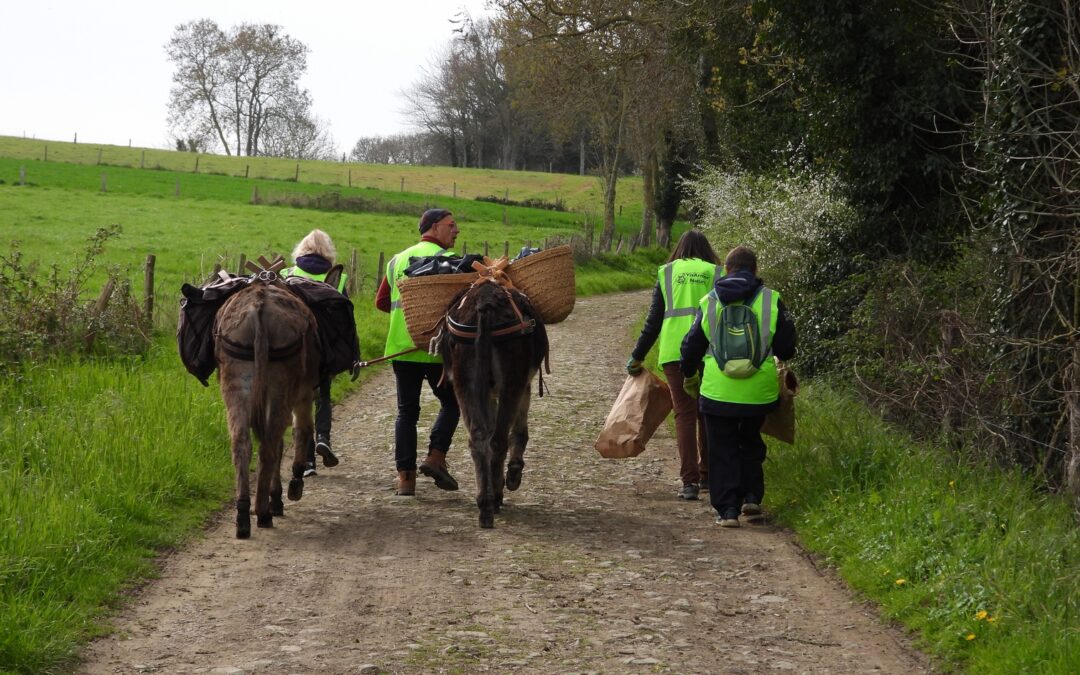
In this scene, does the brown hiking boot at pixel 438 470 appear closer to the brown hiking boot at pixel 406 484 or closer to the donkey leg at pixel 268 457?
the brown hiking boot at pixel 406 484

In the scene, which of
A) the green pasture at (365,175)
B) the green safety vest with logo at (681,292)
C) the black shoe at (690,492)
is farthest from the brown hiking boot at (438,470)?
the green pasture at (365,175)

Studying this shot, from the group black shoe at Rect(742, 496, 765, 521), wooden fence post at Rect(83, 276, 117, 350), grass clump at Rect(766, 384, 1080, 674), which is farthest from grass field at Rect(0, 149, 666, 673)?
grass clump at Rect(766, 384, 1080, 674)

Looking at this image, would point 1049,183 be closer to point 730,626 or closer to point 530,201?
point 730,626

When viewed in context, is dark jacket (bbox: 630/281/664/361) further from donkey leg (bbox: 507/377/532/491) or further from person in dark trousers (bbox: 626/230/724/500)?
donkey leg (bbox: 507/377/532/491)

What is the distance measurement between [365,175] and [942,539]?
74.2 metres

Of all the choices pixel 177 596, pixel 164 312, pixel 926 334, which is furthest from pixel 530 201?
pixel 177 596

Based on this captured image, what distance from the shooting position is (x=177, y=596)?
6.25 metres

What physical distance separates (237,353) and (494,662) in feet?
10.7

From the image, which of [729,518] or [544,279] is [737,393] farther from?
[544,279]

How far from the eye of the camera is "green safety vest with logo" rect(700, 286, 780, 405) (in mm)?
7977

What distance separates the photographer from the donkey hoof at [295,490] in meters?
8.40

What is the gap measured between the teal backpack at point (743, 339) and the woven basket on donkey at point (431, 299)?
6.08 feet

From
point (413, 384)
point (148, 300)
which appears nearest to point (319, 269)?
point (413, 384)

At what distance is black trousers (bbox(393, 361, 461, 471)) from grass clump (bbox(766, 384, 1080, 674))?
101 inches
